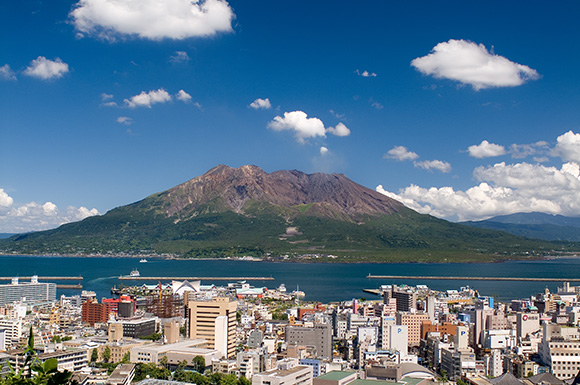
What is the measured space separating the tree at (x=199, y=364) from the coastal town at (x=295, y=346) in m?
0.02

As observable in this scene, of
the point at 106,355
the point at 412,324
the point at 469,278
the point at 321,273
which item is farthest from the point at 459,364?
the point at 321,273

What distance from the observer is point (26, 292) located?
28.9m

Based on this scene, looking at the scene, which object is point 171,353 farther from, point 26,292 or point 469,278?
point 469,278

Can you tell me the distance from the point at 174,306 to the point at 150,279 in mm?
21036

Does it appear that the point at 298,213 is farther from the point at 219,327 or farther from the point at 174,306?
the point at 219,327

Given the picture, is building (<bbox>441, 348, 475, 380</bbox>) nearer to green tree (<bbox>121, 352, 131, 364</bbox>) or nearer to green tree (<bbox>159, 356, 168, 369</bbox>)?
green tree (<bbox>159, 356, 168, 369</bbox>)

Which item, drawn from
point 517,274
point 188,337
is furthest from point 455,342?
point 517,274

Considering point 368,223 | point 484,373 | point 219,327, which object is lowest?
point 484,373

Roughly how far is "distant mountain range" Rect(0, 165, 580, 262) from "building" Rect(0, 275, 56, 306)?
34806 millimetres

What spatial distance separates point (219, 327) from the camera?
14742 millimetres

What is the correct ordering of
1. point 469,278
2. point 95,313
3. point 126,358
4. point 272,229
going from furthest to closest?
point 272,229, point 469,278, point 95,313, point 126,358

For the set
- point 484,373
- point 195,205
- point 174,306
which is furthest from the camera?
point 195,205

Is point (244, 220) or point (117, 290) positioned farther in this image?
point (244, 220)

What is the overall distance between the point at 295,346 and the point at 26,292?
62.3ft
